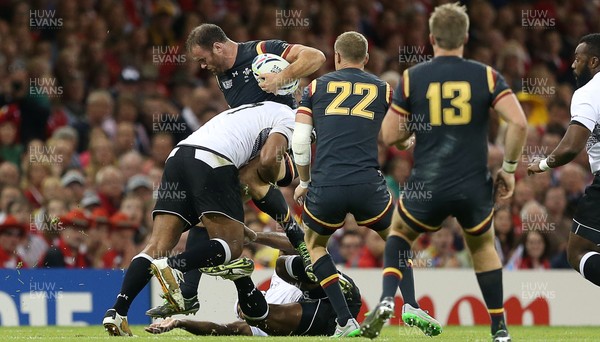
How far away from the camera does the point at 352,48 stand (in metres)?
9.01

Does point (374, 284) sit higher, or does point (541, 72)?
point (541, 72)

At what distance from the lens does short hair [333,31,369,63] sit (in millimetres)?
8992

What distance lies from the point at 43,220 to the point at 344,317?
560cm

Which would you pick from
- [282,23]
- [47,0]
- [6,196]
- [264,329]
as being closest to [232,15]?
[282,23]

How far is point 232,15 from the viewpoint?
1672cm

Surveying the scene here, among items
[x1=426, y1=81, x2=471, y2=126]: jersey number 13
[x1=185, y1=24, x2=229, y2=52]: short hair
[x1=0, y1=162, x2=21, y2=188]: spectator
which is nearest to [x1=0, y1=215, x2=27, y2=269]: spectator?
[x1=0, y1=162, x2=21, y2=188]: spectator

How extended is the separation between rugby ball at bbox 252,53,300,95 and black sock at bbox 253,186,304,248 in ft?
2.91

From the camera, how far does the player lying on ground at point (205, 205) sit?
29.6 ft

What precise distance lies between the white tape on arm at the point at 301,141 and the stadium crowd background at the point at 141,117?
4.50 meters

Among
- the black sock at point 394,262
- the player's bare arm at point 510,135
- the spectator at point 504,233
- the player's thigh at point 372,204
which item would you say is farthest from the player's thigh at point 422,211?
the spectator at point 504,233

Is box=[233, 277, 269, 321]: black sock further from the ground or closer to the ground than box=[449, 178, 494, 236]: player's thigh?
closer to the ground

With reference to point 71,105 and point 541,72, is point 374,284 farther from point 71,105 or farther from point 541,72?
point 541,72

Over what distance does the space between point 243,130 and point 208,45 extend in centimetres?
89

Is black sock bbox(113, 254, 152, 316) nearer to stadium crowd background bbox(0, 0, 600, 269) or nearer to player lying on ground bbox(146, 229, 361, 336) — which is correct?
player lying on ground bbox(146, 229, 361, 336)
